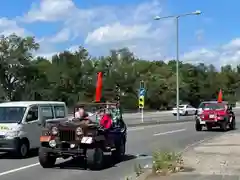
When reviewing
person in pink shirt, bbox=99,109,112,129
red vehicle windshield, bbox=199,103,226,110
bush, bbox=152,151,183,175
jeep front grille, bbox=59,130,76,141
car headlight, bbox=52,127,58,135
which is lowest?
bush, bbox=152,151,183,175

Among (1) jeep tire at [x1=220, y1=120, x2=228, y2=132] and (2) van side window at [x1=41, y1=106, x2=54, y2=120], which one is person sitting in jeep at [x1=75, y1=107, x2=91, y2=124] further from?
(1) jeep tire at [x1=220, y1=120, x2=228, y2=132]

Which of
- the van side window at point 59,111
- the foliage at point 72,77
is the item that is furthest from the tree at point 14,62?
the van side window at point 59,111

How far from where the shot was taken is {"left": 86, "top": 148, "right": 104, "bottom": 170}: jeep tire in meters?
13.0

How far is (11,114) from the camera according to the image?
16141 mm

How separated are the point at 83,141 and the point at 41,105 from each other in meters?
4.16

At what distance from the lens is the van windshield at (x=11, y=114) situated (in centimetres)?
1591

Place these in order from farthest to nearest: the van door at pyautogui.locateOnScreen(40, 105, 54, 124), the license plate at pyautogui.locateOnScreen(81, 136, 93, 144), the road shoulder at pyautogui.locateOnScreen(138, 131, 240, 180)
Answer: the van door at pyautogui.locateOnScreen(40, 105, 54, 124) < the license plate at pyautogui.locateOnScreen(81, 136, 93, 144) < the road shoulder at pyautogui.locateOnScreen(138, 131, 240, 180)

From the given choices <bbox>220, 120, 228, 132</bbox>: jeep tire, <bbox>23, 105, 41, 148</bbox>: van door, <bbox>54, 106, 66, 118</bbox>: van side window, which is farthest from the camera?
<bbox>220, 120, 228, 132</bbox>: jeep tire

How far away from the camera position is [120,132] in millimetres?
15328

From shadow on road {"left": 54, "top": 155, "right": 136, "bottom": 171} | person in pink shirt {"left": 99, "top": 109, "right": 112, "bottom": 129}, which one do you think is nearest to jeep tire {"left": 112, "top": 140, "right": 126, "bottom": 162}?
shadow on road {"left": 54, "top": 155, "right": 136, "bottom": 171}

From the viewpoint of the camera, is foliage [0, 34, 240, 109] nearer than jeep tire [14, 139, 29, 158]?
No

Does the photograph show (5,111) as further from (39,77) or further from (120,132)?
(39,77)

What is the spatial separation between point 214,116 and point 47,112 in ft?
49.6

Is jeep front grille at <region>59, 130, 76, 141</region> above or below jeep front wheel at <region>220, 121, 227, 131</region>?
above
